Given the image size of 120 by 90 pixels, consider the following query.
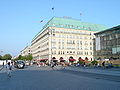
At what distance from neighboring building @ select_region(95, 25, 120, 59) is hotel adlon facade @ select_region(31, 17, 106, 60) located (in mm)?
12411

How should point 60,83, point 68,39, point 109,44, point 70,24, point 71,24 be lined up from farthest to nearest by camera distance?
1. point 71,24
2. point 70,24
3. point 68,39
4. point 109,44
5. point 60,83

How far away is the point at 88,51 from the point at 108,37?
2416 centimetres

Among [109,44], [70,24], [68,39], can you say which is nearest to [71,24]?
[70,24]

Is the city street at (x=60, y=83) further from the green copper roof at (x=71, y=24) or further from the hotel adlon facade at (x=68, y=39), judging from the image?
the green copper roof at (x=71, y=24)

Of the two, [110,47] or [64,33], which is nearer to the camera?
[110,47]

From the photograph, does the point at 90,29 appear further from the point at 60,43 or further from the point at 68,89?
the point at 68,89

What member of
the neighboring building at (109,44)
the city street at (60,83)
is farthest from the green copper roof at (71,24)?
the city street at (60,83)

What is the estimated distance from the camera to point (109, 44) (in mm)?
86875

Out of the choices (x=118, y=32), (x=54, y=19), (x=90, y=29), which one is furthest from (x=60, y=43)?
(x=118, y=32)

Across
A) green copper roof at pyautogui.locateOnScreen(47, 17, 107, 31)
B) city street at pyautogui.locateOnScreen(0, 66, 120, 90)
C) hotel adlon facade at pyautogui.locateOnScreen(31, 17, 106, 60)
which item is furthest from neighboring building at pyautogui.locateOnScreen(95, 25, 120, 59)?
city street at pyautogui.locateOnScreen(0, 66, 120, 90)

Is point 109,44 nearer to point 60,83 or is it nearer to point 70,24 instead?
point 70,24

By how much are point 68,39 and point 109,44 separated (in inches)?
1030

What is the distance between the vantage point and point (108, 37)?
88.2 m

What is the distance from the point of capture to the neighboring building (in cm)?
8122
